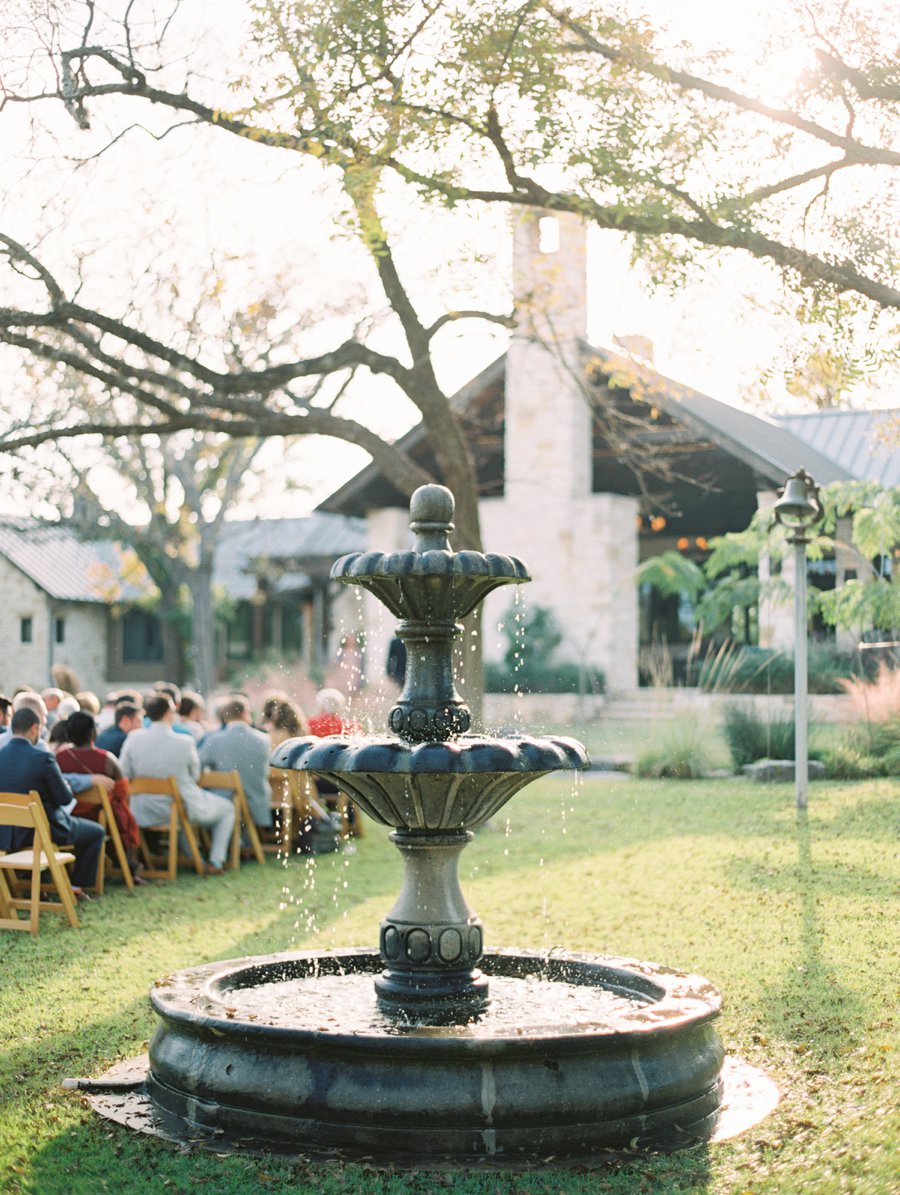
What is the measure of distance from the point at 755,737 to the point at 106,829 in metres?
10.3

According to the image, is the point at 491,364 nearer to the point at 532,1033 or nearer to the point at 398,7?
the point at 398,7

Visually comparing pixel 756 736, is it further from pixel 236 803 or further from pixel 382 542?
pixel 382 542

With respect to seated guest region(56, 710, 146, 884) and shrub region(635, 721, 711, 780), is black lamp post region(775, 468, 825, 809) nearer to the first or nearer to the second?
shrub region(635, 721, 711, 780)

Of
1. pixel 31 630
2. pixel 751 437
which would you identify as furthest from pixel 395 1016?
pixel 31 630

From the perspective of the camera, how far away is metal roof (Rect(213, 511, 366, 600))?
44334 millimetres

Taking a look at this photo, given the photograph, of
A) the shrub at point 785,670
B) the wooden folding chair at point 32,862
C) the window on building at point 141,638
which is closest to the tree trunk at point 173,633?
the window on building at point 141,638

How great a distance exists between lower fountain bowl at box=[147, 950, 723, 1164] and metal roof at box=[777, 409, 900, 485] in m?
24.2

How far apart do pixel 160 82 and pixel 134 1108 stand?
31.1ft

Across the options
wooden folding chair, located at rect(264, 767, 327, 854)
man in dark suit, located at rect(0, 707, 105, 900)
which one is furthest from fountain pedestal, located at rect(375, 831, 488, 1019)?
wooden folding chair, located at rect(264, 767, 327, 854)

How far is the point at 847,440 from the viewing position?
32.9 m

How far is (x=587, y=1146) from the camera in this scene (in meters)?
5.50

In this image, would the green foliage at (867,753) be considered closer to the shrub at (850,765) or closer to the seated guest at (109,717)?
the shrub at (850,765)

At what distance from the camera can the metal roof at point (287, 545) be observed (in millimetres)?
44334

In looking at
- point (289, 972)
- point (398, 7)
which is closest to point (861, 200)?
point (398, 7)
